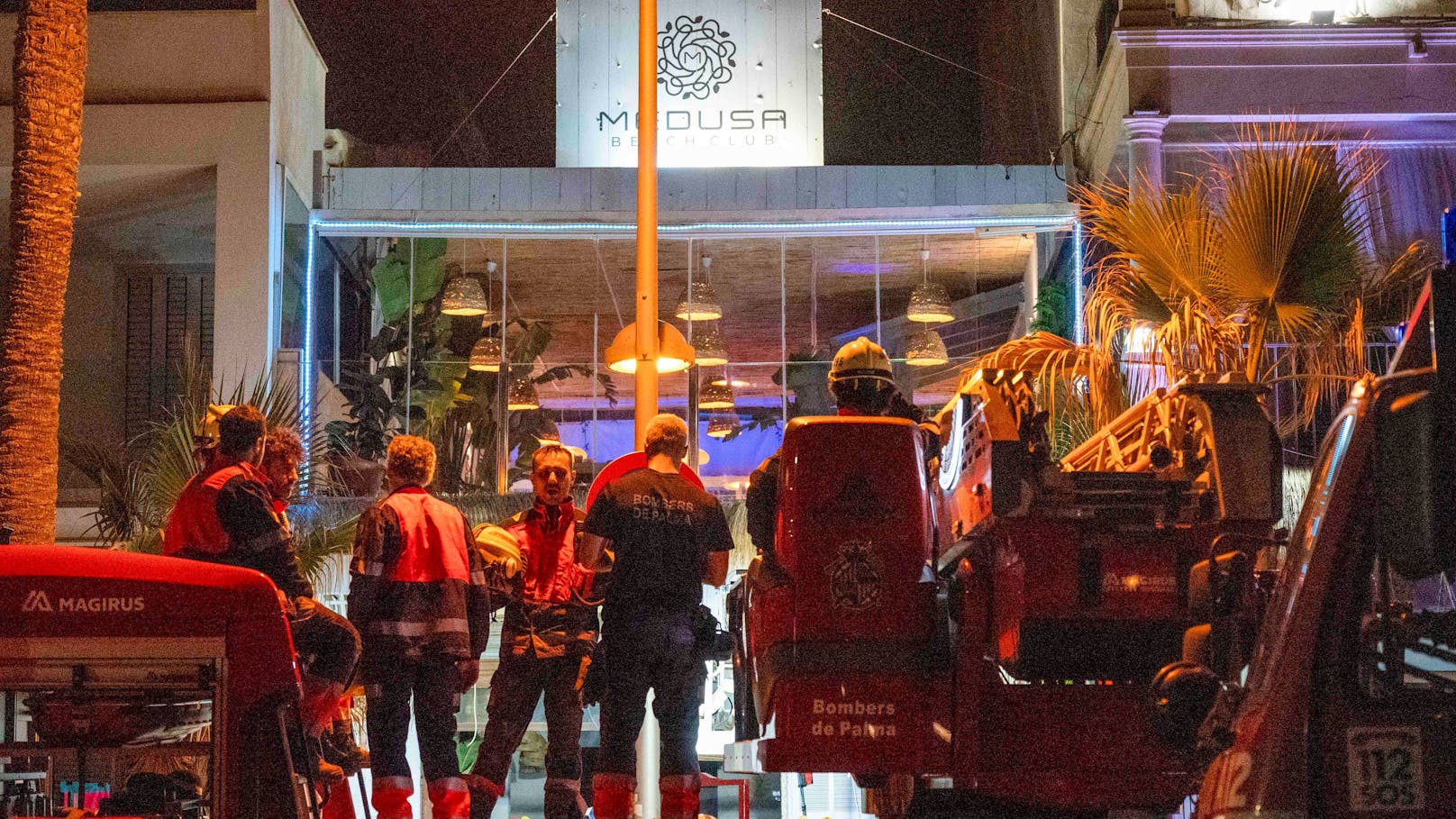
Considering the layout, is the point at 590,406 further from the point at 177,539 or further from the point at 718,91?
the point at 177,539

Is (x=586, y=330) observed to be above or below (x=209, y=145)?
below

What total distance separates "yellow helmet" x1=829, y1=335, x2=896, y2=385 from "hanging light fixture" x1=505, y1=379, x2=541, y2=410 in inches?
444

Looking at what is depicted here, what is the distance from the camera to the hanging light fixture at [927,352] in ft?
60.4

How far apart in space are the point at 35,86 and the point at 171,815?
766cm

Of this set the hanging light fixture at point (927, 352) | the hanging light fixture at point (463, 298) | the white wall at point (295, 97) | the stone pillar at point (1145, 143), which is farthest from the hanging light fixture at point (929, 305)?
the white wall at point (295, 97)

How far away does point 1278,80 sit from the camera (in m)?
17.9

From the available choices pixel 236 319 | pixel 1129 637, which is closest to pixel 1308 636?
pixel 1129 637

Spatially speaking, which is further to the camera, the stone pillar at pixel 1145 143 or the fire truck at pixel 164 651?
the stone pillar at pixel 1145 143

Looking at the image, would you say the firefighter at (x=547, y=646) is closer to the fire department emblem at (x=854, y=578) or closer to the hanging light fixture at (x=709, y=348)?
the fire department emblem at (x=854, y=578)

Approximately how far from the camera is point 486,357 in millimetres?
18656

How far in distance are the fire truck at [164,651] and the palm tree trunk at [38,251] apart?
6.13 meters

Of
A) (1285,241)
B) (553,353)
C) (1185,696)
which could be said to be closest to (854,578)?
(1185,696)

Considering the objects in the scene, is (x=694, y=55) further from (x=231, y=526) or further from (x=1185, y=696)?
(x=1185, y=696)

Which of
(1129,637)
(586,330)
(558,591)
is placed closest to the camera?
(1129,637)
